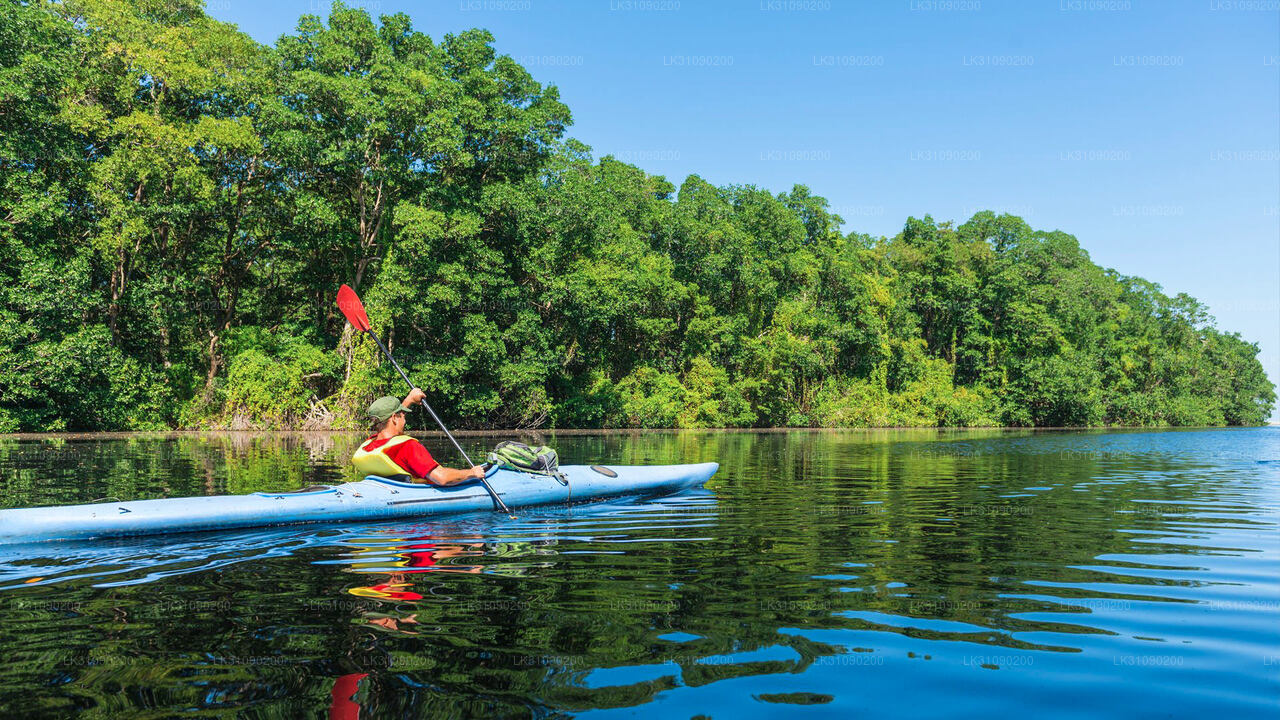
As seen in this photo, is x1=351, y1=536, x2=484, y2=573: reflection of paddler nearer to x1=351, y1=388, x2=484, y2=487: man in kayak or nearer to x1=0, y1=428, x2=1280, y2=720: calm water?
x1=0, y1=428, x2=1280, y2=720: calm water

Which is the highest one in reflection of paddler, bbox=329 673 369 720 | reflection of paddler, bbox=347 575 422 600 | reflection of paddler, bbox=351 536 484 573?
reflection of paddler, bbox=329 673 369 720

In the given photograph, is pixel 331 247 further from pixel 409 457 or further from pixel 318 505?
pixel 318 505

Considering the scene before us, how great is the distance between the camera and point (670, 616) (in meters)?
3.50

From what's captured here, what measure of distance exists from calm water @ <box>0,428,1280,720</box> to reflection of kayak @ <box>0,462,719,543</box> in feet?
0.56

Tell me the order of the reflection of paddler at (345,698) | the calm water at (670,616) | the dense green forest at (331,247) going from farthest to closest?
the dense green forest at (331,247), the calm water at (670,616), the reflection of paddler at (345,698)

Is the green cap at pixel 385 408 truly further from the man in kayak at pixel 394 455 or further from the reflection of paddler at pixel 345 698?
the reflection of paddler at pixel 345 698

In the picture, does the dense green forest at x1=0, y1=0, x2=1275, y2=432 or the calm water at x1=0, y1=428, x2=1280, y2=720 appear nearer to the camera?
the calm water at x1=0, y1=428, x2=1280, y2=720

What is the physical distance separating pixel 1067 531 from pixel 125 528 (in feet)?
24.6

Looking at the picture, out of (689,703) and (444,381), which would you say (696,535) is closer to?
(689,703)

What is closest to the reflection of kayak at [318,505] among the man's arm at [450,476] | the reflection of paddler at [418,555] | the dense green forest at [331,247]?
the man's arm at [450,476]

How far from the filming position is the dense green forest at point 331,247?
18.7m

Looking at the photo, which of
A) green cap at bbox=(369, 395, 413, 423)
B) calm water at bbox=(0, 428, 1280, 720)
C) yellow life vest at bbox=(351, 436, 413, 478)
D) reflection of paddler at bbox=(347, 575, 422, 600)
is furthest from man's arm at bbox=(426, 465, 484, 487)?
reflection of paddler at bbox=(347, 575, 422, 600)

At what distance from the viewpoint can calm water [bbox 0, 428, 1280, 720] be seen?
2.56 metres

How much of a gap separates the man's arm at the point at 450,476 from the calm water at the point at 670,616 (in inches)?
15.7
